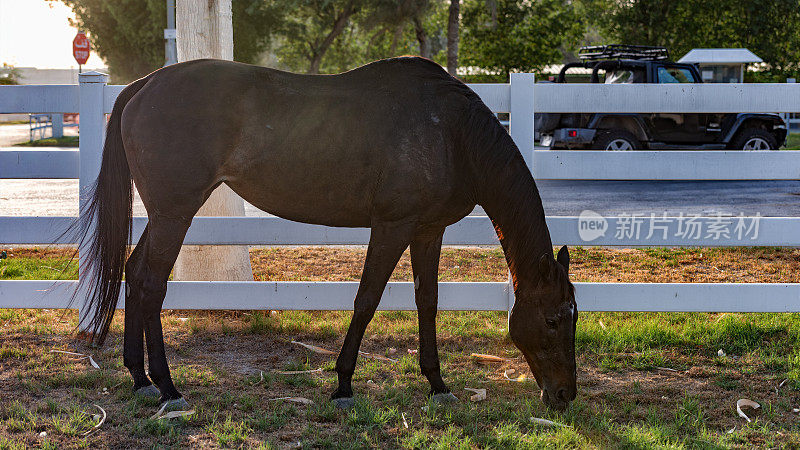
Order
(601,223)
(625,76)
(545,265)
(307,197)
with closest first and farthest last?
(545,265) < (307,197) < (601,223) < (625,76)

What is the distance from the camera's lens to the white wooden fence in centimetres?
510

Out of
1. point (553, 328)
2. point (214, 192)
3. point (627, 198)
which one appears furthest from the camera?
point (627, 198)

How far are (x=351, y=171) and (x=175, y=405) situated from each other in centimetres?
149

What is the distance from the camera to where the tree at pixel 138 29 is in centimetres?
2648

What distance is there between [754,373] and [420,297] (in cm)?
204

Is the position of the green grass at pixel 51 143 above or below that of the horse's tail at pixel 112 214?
above

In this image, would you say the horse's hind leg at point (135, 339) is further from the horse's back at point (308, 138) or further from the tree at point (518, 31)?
the tree at point (518, 31)

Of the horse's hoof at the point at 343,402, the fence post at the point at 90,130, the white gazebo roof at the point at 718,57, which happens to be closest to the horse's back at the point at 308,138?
the horse's hoof at the point at 343,402

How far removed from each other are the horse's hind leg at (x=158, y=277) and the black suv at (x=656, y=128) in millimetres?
10143

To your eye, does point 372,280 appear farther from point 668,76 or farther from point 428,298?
point 668,76

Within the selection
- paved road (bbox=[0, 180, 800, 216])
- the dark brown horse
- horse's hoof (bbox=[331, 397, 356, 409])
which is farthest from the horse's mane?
paved road (bbox=[0, 180, 800, 216])

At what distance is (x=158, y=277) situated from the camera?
4043 mm

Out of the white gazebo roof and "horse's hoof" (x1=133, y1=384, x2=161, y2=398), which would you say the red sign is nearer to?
the white gazebo roof

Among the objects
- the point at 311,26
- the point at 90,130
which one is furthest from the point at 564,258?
the point at 311,26
